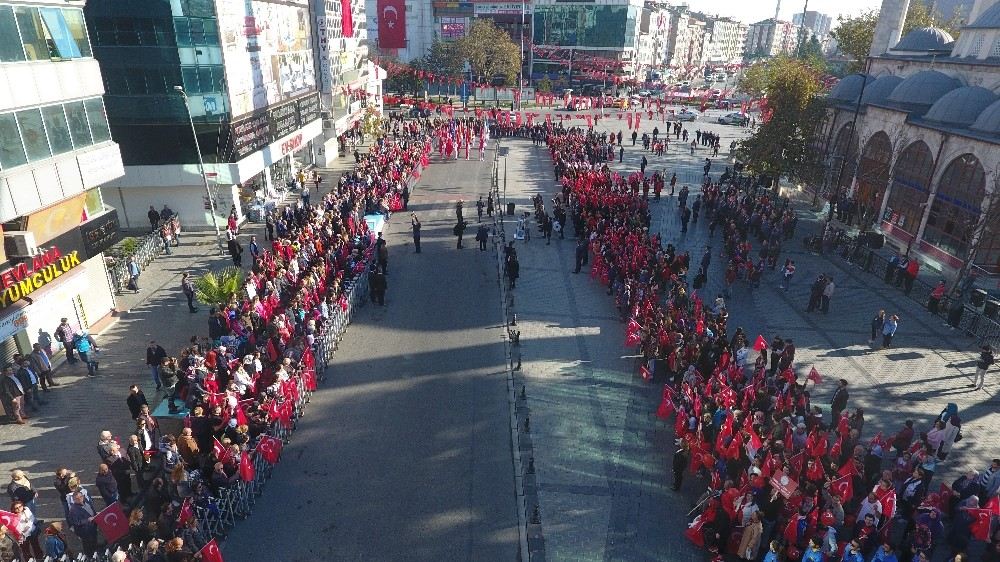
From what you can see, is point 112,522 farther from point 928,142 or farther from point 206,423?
point 928,142

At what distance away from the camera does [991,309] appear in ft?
64.8

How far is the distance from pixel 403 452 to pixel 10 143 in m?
12.0

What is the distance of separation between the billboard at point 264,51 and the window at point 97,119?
8.82 meters

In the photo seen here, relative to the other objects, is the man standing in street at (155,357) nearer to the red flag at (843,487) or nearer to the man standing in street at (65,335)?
the man standing in street at (65,335)

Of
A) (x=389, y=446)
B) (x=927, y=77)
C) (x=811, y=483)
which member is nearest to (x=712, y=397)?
(x=811, y=483)

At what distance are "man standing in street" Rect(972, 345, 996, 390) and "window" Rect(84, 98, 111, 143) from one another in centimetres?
2538

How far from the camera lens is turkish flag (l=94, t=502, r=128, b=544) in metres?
10.1

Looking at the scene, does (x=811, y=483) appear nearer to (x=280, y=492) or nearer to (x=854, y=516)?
(x=854, y=516)

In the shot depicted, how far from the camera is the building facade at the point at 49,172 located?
14.4 m

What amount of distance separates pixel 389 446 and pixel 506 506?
3100 mm

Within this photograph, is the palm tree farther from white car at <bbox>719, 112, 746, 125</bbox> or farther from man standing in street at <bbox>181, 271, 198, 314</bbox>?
white car at <bbox>719, 112, 746, 125</bbox>

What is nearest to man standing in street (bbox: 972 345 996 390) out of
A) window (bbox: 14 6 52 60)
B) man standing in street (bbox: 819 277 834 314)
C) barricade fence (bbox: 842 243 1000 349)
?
barricade fence (bbox: 842 243 1000 349)

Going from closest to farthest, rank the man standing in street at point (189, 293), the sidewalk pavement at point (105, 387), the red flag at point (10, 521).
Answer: the red flag at point (10, 521) < the sidewalk pavement at point (105, 387) < the man standing in street at point (189, 293)

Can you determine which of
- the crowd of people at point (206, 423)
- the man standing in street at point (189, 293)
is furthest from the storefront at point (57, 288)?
the man standing in street at point (189, 293)
